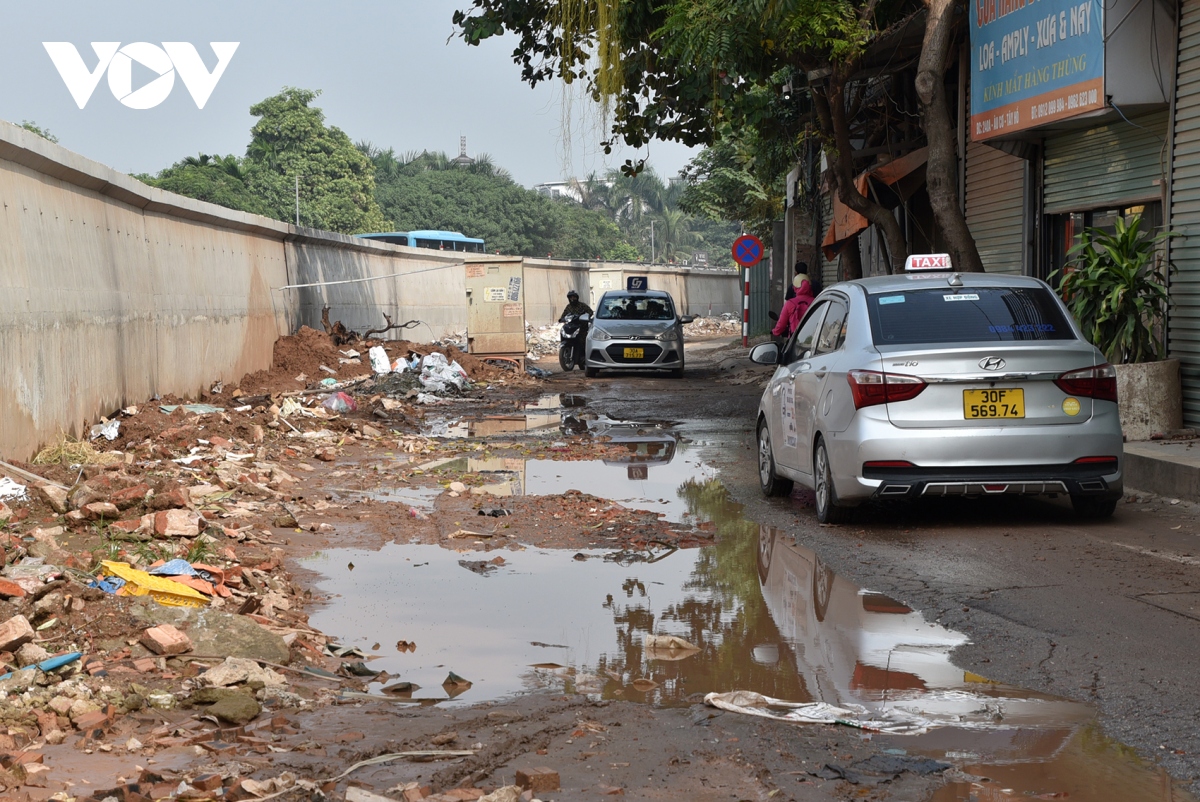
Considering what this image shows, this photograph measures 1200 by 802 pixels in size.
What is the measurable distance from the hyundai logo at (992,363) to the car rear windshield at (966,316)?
0.36 meters

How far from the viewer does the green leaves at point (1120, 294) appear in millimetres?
11000

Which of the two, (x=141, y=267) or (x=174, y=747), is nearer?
(x=174, y=747)

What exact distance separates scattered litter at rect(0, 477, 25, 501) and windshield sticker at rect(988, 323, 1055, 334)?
623 cm

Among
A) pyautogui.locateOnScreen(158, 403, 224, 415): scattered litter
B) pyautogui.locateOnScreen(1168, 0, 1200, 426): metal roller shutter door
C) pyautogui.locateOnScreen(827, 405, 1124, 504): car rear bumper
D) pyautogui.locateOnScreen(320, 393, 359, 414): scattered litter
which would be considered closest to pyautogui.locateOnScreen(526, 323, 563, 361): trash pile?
pyautogui.locateOnScreen(320, 393, 359, 414): scattered litter

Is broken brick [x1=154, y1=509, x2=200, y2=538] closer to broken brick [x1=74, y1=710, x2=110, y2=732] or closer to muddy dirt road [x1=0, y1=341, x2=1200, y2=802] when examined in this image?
muddy dirt road [x1=0, y1=341, x2=1200, y2=802]

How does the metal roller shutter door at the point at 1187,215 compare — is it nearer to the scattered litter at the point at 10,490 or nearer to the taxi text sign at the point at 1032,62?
the taxi text sign at the point at 1032,62

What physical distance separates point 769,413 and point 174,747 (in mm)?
6714

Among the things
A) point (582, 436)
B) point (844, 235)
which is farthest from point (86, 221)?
point (844, 235)

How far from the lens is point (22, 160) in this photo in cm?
1046

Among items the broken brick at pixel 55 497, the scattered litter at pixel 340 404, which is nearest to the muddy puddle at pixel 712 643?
the broken brick at pixel 55 497

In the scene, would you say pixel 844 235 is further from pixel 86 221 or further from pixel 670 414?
pixel 86 221

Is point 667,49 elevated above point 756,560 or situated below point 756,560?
above

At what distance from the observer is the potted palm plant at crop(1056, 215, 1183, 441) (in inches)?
427

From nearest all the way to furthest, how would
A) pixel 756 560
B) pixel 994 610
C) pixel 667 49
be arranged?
pixel 994 610, pixel 756 560, pixel 667 49
